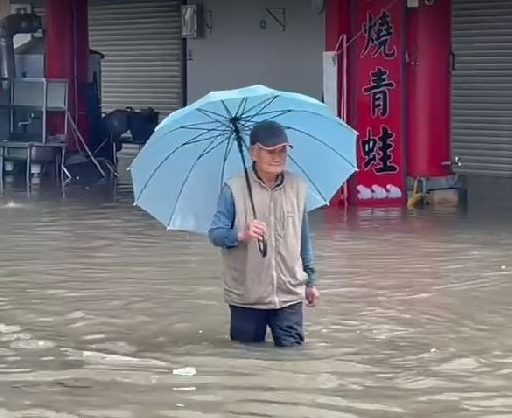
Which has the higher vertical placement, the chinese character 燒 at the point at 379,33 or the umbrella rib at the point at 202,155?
the chinese character 燒 at the point at 379,33

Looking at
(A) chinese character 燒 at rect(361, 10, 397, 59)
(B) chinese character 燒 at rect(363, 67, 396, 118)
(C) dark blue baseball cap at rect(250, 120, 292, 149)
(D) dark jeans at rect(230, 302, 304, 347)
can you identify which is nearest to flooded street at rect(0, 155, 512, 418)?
(D) dark jeans at rect(230, 302, 304, 347)

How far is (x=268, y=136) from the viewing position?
718 cm

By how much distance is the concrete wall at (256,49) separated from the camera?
22.4 meters

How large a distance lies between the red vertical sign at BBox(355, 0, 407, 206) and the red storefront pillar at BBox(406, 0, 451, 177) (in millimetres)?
235

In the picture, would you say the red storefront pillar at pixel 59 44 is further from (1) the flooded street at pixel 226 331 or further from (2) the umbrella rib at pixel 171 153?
(2) the umbrella rib at pixel 171 153

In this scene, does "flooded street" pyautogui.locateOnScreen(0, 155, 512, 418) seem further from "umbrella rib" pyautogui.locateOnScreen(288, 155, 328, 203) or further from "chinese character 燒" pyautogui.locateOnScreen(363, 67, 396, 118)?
"chinese character 燒" pyautogui.locateOnScreen(363, 67, 396, 118)

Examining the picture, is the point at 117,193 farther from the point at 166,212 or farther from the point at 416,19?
the point at 166,212

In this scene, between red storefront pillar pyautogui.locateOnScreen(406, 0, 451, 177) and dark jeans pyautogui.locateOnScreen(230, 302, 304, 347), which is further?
red storefront pillar pyautogui.locateOnScreen(406, 0, 451, 177)

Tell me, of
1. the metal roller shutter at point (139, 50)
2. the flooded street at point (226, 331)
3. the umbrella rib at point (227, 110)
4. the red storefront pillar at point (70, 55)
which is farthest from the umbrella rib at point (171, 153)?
the metal roller shutter at point (139, 50)

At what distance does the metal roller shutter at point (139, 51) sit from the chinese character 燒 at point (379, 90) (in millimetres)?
10170

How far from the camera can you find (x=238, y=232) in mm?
7242

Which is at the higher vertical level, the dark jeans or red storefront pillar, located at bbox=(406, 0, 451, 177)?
red storefront pillar, located at bbox=(406, 0, 451, 177)

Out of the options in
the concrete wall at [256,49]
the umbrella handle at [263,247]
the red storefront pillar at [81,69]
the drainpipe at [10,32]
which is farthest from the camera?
the concrete wall at [256,49]

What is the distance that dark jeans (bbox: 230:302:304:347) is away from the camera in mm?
7496
